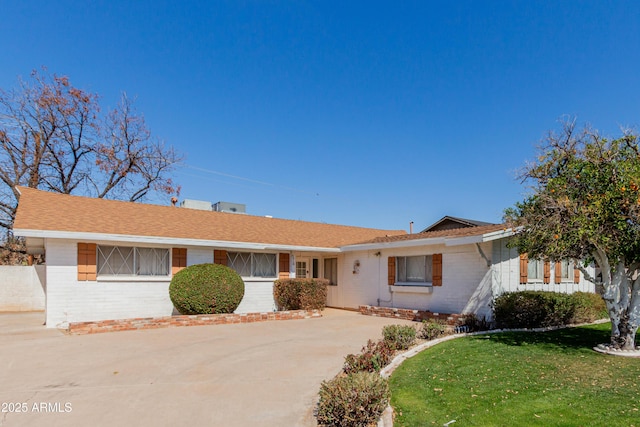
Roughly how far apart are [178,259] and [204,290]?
5.43ft

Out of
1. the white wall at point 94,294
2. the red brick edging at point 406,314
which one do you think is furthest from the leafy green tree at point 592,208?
the white wall at point 94,294

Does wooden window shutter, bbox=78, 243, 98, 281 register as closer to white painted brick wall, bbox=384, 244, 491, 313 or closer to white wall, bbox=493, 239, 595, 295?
white painted brick wall, bbox=384, 244, 491, 313

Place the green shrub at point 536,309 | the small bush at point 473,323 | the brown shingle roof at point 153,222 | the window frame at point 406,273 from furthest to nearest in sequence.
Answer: the window frame at point 406,273 → the brown shingle roof at point 153,222 → the small bush at point 473,323 → the green shrub at point 536,309

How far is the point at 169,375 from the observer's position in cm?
629

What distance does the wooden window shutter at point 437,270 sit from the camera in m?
13.1

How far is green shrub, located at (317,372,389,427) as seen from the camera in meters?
4.24

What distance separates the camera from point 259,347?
8.59m

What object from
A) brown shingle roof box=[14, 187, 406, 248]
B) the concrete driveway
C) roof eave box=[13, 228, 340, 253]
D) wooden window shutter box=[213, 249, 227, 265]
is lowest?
the concrete driveway

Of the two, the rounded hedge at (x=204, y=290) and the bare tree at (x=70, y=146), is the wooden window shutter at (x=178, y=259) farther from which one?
the bare tree at (x=70, y=146)

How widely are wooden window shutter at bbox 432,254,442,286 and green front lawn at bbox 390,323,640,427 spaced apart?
515 centimetres

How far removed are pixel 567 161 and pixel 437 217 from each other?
54.6ft

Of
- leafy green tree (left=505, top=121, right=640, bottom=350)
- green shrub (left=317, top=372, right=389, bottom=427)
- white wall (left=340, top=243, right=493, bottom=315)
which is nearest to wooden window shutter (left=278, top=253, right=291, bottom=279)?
white wall (left=340, top=243, right=493, bottom=315)

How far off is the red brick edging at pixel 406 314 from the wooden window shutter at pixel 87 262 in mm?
9236

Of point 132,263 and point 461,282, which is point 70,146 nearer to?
point 132,263
